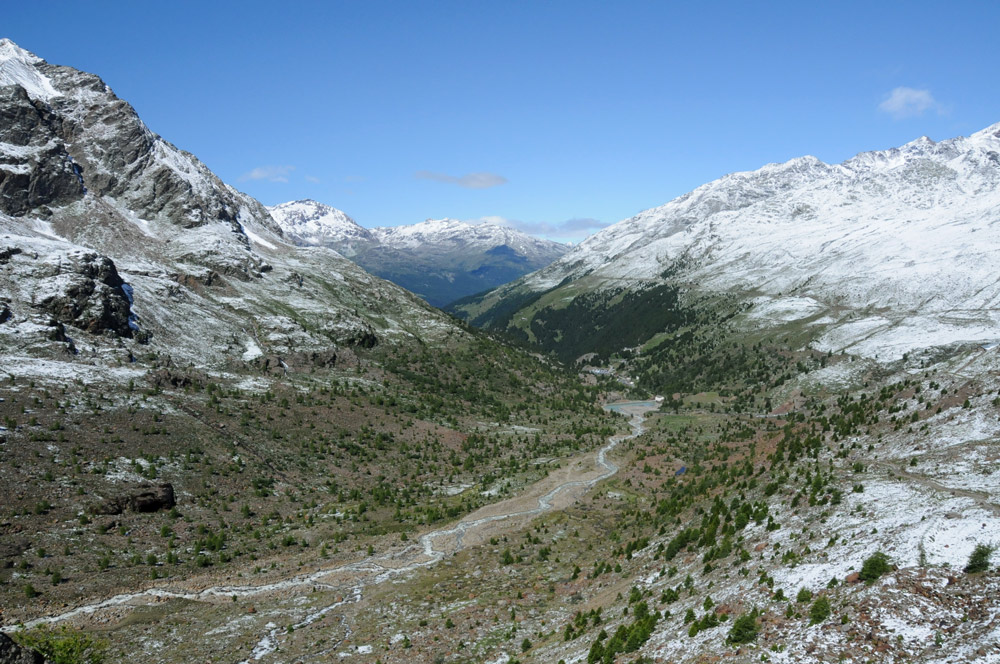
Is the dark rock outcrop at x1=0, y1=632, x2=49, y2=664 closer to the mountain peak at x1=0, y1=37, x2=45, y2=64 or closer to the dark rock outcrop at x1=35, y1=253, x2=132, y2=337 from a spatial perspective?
the dark rock outcrop at x1=35, y1=253, x2=132, y2=337

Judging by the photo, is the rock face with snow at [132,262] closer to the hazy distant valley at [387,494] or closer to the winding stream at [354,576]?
the hazy distant valley at [387,494]

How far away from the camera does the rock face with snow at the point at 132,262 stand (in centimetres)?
9969

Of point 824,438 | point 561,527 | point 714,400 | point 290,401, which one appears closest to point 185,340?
point 290,401

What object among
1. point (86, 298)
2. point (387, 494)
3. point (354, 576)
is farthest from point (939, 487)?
point (86, 298)

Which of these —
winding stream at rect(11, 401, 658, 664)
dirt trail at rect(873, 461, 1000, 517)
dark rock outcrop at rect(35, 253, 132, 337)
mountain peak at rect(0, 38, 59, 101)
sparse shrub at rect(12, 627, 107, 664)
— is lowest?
winding stream at rect(11, 401, 658, 664)

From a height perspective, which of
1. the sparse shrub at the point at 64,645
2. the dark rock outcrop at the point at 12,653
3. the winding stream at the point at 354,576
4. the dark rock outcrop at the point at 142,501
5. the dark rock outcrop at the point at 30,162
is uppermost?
the dark rock outcrop at the point at 30,162

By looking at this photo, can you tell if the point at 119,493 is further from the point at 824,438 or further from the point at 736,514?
the point at 824,438

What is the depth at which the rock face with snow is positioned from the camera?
99.7 metres

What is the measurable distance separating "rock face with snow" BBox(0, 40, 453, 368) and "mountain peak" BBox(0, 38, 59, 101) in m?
0.59

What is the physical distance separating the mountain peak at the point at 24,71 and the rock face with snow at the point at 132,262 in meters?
0.59

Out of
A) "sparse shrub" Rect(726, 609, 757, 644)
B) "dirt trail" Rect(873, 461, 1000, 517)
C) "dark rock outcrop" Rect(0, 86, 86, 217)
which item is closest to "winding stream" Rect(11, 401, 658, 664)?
"sparse shrub" Rect(726, 609, 757, 644)

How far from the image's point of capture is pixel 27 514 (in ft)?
178

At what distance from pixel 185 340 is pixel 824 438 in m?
113

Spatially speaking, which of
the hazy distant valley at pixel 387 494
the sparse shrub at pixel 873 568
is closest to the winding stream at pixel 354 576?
the hazy distant valley at pixel 387 494
